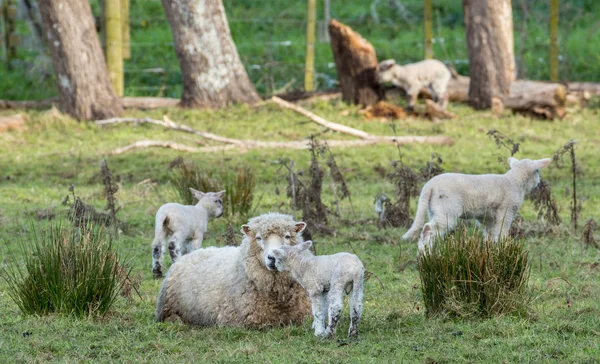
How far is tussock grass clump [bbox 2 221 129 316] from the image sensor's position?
718cm

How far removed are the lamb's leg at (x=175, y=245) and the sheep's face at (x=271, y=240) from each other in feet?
6.26

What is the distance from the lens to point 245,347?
250 inches

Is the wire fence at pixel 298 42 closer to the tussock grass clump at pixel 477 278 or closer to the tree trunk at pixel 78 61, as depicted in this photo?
the tree trunk at pixel 78 61

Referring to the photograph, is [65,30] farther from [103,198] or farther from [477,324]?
[477,324]

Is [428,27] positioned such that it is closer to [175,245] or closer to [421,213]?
[421,213]

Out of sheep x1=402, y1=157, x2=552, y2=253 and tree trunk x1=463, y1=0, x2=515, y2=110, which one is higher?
tree trunk x1=463, y1=0, x2=515, y2=110

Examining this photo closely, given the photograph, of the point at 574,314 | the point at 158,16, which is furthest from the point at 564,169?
the point at 158,16

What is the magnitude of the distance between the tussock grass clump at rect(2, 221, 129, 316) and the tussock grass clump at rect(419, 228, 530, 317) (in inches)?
90.4

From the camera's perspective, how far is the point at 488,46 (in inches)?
714

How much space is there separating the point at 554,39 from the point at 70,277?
15140mm

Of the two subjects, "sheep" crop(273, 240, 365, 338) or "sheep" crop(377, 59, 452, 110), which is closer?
"sheep" crop(273, 240, 365, 338)

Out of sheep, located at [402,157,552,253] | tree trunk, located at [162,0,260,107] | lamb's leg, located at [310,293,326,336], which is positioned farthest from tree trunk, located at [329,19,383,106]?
lamb's leg, located at [310,293,326,336]

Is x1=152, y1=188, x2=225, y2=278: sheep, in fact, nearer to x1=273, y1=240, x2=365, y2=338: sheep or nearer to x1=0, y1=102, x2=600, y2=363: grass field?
x1=0, y1=102, x2=600, y2=363: grass field

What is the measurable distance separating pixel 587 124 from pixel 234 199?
26.8 feet
